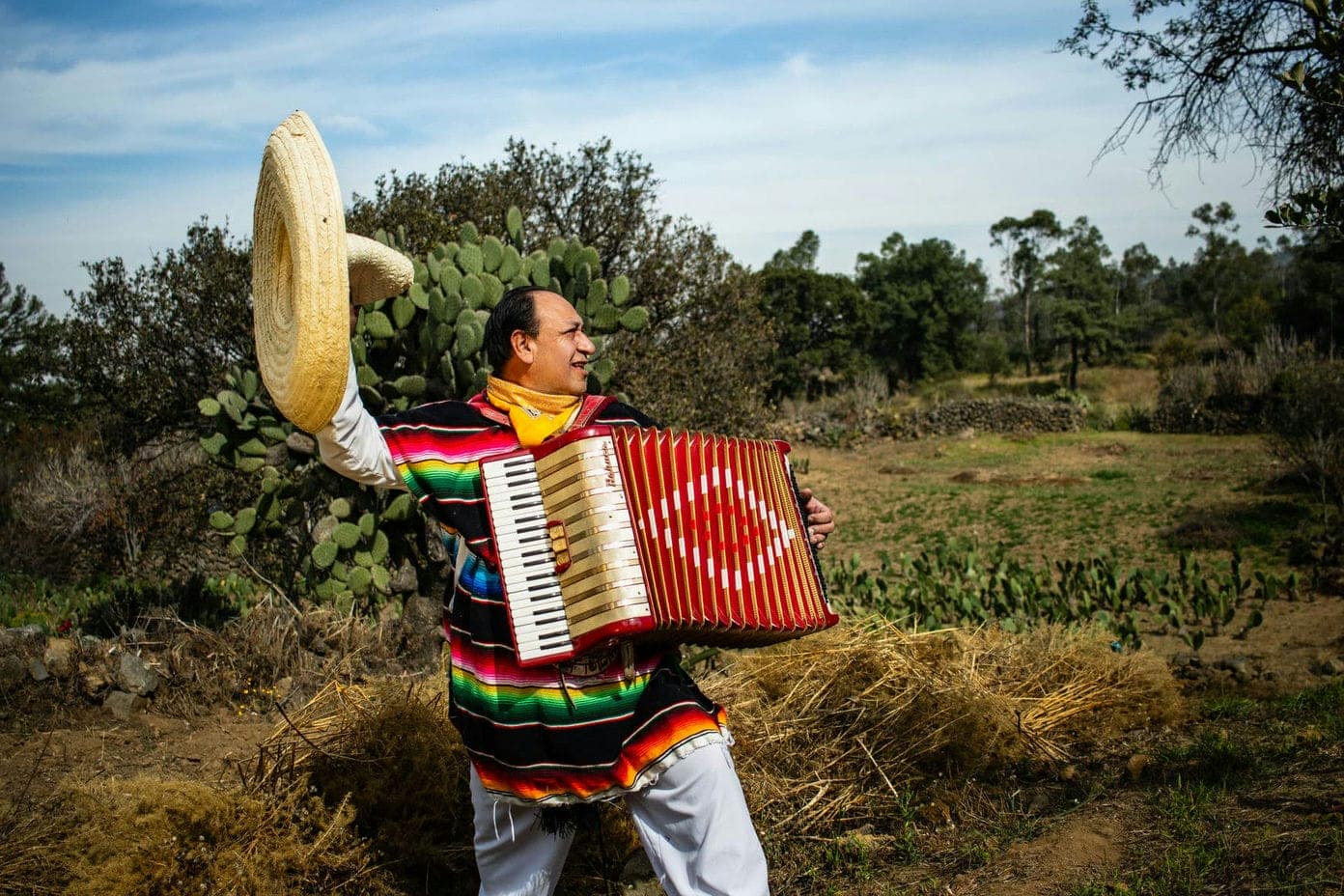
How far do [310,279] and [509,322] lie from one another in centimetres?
79

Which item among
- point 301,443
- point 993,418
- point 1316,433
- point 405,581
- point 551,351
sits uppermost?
point 551,351

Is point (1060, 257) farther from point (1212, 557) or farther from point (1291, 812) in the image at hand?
point (1291, 812)

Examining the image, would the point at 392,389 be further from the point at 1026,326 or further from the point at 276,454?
the point at 1026,326

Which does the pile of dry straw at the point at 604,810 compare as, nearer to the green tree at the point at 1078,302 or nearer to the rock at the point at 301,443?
the rock at the point at 301,443

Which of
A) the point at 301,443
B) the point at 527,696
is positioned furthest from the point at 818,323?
the point at 527,696

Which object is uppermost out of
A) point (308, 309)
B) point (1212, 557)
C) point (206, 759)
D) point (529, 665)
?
point (308, 309)

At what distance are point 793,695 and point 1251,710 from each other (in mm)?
2503

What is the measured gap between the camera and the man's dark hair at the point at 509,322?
121 inches

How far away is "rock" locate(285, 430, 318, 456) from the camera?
19.7 ft

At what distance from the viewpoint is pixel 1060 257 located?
50.0 metres

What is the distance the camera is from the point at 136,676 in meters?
5.55

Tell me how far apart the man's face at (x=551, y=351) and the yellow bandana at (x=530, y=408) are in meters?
0.03

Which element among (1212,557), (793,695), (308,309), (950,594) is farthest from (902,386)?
(308,309)

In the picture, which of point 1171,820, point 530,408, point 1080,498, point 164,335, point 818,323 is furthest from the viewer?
point 818,323
